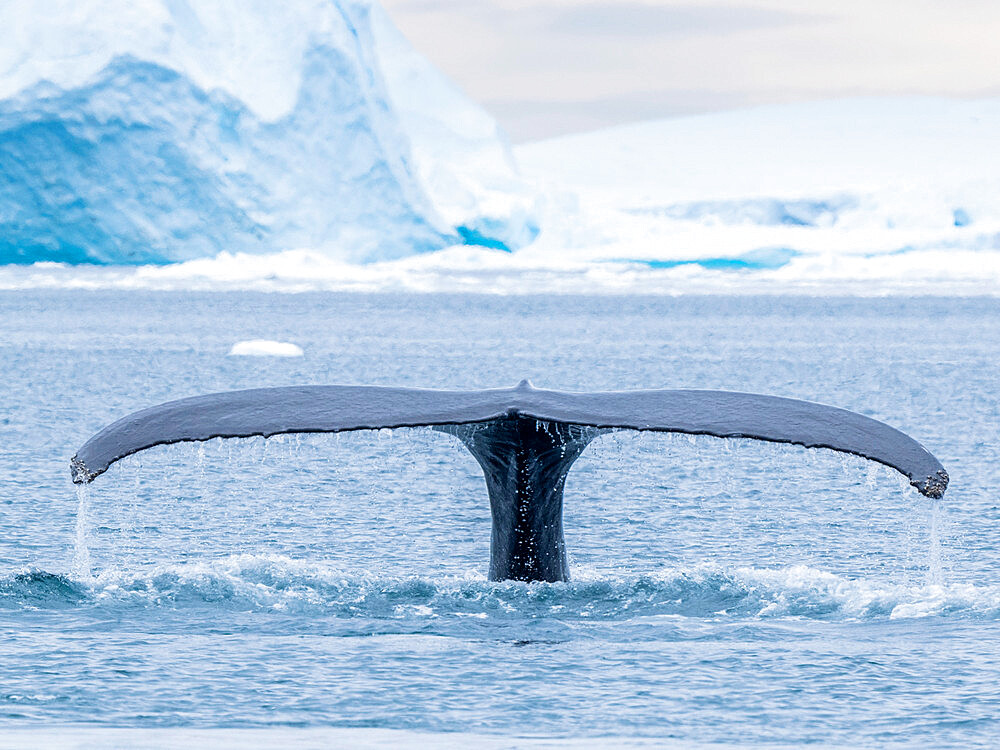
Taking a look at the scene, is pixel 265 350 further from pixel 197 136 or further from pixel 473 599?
pixel 473 599

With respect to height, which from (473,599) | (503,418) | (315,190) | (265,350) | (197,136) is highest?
(197,136)

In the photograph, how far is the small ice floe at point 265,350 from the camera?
3150 cm

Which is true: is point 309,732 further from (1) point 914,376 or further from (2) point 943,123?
(2) point 943,123

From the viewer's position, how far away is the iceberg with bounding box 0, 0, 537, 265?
40344 millimetres

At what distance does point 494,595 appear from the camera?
7930mm

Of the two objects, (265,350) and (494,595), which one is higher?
(265,350)

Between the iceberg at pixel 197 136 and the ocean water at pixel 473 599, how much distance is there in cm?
1958

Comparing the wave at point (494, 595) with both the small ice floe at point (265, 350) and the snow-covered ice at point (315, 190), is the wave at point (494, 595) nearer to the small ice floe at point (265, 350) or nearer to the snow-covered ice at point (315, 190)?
the small ice floe at point (265, 350)

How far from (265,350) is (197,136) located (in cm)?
1178

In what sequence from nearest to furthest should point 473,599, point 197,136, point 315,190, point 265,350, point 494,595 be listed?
point 494,595 → point 473,599 → point 265,350 → point 197,136 → point 315,190

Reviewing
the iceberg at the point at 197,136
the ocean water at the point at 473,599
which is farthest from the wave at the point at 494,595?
the iceberg at the point at 197,136

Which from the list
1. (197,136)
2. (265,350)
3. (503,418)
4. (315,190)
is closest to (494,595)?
(503,418)

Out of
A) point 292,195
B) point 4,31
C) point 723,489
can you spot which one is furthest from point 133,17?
point 723,489

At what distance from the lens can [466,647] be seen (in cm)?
734
